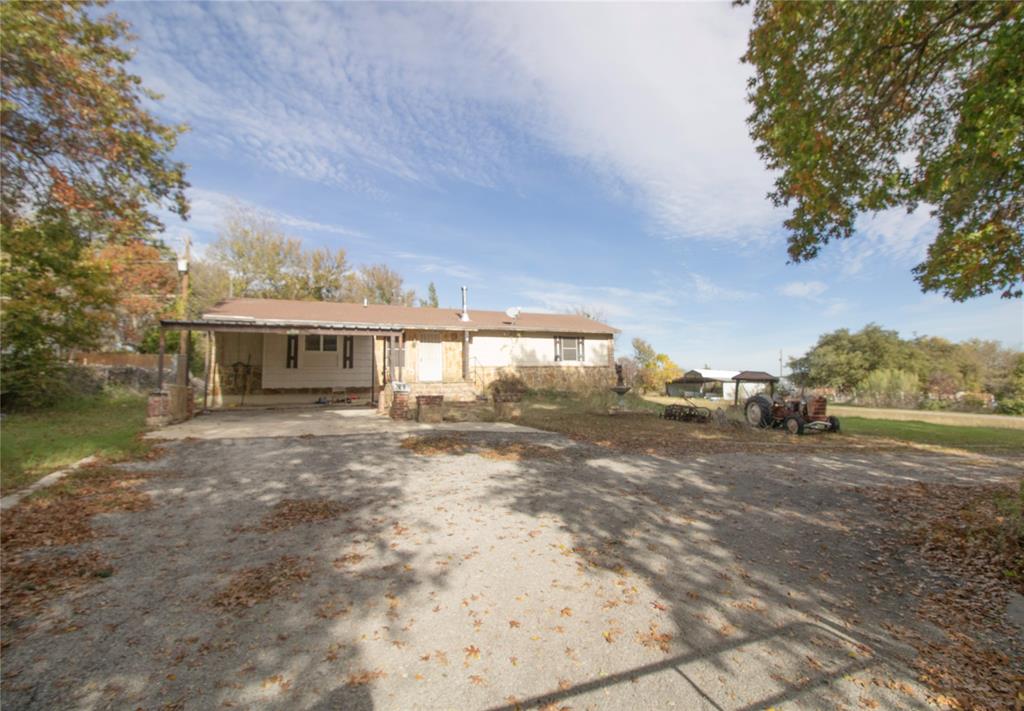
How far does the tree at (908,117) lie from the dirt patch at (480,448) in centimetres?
651

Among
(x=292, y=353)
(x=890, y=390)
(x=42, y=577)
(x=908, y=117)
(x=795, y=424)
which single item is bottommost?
(x=42, y=577)

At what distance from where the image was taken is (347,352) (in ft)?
61.4

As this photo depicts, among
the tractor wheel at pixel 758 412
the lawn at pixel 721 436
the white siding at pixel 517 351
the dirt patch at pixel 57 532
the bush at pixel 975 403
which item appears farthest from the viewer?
the bush at pixel 975 403

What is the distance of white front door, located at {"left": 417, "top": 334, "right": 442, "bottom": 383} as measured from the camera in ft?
66.6

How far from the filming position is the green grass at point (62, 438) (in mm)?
6953

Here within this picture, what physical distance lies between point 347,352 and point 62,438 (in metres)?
10.0

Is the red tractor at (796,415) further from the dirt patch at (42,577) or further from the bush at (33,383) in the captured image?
the bush at (33,383)

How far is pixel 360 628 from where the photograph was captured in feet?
10.2

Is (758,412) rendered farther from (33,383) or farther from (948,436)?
(33,383)

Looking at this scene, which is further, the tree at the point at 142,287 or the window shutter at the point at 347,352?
the tree at the point at 142,287

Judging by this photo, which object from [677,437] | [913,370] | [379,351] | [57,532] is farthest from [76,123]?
[913,370]

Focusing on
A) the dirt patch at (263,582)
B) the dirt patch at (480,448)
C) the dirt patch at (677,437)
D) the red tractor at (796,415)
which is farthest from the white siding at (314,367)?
the dirt patch at (263,582)

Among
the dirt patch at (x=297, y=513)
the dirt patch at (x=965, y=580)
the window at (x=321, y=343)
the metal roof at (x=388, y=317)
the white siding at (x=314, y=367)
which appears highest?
the metal roof at (x=388, y=317)

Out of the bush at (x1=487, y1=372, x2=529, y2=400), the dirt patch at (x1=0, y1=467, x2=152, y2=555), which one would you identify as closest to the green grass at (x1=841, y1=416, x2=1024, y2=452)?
the bush at (x1=487, y1=372, x2=529, y2=400)
